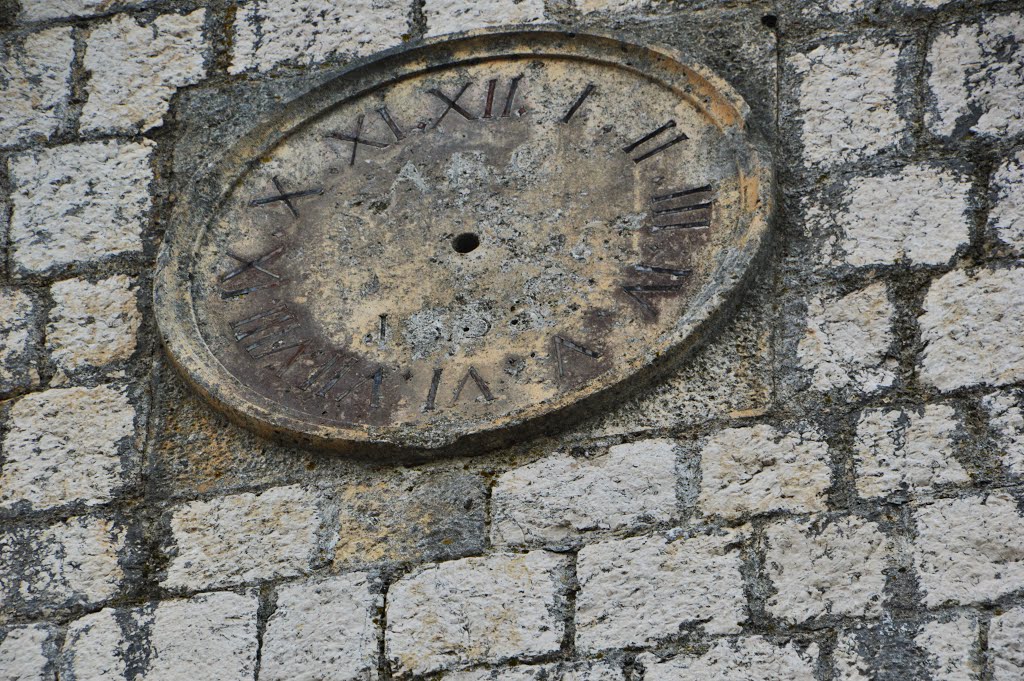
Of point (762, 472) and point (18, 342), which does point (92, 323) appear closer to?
point (18, 342)

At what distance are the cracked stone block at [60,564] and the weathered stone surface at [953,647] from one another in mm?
1710

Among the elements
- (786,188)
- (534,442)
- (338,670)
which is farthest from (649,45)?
(338,670)

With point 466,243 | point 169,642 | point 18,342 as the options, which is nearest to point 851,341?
point 466,243

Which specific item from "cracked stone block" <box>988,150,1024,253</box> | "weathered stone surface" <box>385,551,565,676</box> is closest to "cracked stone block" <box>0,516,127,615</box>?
"weathered stone surface" <box>385,551,565,676</box>

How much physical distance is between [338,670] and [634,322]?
99 cm

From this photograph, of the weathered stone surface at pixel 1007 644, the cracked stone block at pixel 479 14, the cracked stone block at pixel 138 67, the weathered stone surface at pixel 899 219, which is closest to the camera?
the weathered stone surface at pixel 1007 644

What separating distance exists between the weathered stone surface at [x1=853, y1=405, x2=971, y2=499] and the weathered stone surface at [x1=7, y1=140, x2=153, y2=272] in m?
1.87

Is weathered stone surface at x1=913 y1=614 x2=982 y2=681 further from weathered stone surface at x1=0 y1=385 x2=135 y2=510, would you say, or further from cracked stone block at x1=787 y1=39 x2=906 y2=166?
weathered stone surface at x1=0 y1=385 x2=135 y2=510

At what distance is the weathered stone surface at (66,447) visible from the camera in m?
3.95

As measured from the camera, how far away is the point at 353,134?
4.38m

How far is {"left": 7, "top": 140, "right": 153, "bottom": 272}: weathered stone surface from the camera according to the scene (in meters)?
4.35

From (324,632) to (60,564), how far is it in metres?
0.67

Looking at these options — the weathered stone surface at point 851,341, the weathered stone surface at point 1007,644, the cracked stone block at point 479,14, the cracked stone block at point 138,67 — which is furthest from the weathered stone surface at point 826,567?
the cracked stone block at point 138,67

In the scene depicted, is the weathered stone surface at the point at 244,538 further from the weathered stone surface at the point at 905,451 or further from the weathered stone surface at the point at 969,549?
the weathered stone surface at the point at 969,549
